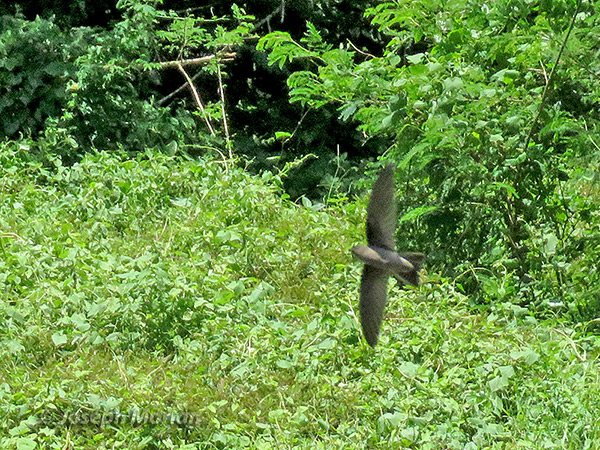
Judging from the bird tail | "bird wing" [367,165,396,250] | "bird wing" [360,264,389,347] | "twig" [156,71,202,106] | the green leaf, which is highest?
"bird wing" [367,165,396,250]

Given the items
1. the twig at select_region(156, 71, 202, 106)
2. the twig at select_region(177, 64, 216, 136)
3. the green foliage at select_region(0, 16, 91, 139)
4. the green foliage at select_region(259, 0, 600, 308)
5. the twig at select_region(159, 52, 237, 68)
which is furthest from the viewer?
the twig at select_region(156, 71, 202, 106)

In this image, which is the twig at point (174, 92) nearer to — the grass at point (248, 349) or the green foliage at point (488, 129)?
the grass at point (248, 349)

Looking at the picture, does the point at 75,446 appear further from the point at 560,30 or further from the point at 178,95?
the point at 178,95

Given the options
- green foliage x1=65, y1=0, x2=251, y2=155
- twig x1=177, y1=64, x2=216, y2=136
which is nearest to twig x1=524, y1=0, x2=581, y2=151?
green foliage x1=65, y1=0, x2=251, y2=155

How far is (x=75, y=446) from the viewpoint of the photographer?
3473 millimetres

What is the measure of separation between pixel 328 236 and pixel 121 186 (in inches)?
53.0

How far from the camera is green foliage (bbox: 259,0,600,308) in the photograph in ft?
15.0

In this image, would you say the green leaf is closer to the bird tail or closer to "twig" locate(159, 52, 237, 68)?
the bird tail

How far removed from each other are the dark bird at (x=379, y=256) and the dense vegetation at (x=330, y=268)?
0.43 metres

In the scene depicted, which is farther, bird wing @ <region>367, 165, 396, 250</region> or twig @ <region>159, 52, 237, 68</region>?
twig @ <region>159, 52, 237, 68</region>

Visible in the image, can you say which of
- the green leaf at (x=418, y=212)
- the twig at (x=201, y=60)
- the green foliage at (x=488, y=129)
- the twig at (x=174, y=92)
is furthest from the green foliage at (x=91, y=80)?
the green leaf at (x=418, y=212)

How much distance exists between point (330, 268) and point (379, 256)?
1.44 metres

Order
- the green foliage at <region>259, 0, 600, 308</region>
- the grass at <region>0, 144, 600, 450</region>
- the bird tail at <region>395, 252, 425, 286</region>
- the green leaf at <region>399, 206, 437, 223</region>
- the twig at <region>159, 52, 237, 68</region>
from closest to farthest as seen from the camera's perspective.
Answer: the grass at <region>0, 144, 600, 450</region> → the bird tail at <region>395, 252, 425, 286</region> → the green foliage at <region>259, 0, 600, 308</region> → the green leaf at <region>399, 206, 437, 223</region> → the twig at <region>159, 52, 237, 68</region>

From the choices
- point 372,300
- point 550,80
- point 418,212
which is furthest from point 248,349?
point 550,80
